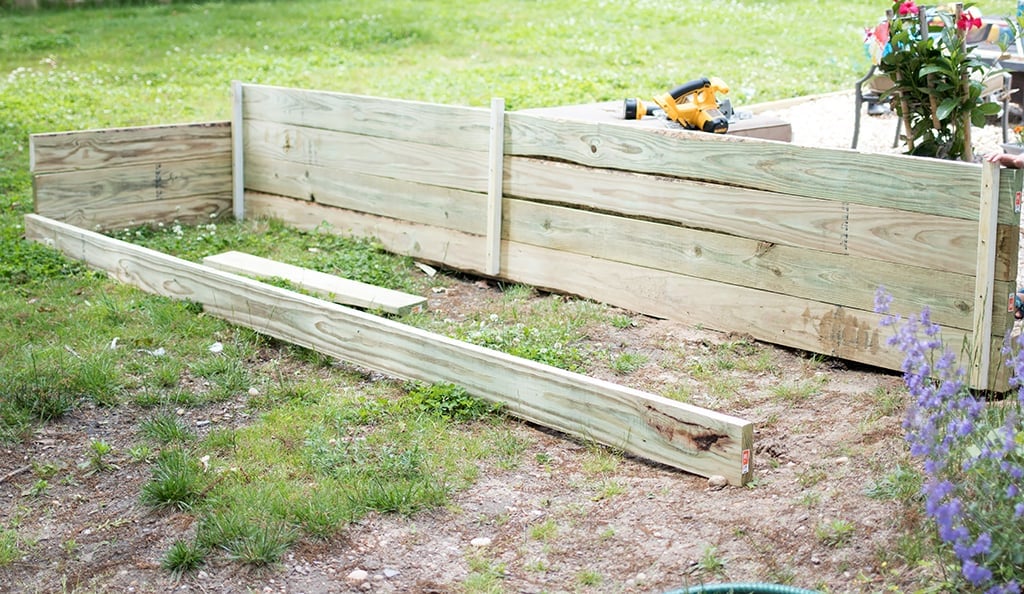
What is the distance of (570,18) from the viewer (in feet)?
56.4

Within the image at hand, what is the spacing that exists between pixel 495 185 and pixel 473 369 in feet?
5.71

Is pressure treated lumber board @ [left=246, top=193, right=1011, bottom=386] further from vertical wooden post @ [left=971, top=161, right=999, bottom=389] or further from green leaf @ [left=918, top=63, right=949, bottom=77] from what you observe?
green leaf @ [left=918, top=63, right=949, bottom=77]

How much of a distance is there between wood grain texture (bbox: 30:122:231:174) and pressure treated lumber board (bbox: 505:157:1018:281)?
2423mm

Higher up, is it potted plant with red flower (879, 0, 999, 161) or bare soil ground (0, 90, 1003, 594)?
potted plant with red flower (879, 0, 999, 161)

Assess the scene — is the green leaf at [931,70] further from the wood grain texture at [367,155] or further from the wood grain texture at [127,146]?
the wood grain texture at [127,146]

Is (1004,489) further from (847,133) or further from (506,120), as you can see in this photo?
(847,133)

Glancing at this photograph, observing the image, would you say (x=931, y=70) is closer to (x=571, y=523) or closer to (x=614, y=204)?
(x=614, y=204)

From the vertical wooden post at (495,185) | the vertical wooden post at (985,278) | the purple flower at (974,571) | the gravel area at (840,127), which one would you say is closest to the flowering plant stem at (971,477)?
the purple flower at (974,571)

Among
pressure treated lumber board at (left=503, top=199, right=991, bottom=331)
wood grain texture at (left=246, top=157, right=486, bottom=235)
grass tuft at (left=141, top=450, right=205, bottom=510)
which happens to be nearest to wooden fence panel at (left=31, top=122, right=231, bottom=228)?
wood grain texture at (left=246, top=157, right=486, bottom=235)

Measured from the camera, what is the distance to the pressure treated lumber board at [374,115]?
5992mm

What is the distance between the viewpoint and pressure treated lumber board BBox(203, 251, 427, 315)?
544 cm

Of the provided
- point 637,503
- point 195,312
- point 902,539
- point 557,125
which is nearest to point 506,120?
point 557,125

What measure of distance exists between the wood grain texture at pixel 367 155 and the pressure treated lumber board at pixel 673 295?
0.96ft

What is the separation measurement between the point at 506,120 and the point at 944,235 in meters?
2.36
